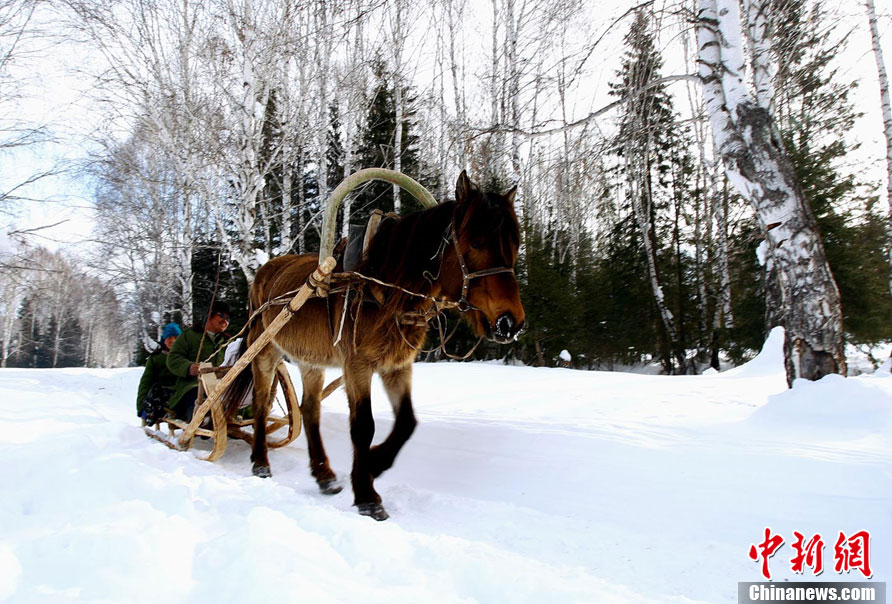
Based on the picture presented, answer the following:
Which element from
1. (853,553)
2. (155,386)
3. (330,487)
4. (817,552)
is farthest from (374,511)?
(155,386)

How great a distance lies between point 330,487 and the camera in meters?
3.68

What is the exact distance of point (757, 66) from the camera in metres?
5.19

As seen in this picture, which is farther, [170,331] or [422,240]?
[170,331]

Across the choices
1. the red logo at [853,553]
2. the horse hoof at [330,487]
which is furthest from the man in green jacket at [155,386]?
the red logo at [853,553]

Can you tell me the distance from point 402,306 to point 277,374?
252cm

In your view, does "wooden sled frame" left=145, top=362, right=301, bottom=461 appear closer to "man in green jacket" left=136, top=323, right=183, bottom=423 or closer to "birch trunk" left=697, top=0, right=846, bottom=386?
"man in green jacket" left=136, top=323, right=183, bottom=423

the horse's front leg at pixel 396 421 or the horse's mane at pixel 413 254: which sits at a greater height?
the horse's mane at pixel 413 254

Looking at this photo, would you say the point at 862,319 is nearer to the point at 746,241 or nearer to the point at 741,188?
the point at 746,241

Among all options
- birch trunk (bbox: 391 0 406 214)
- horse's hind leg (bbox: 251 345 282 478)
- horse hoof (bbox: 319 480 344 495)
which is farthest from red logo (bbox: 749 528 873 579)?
birch trunk (bbox: 391 0 406 214)

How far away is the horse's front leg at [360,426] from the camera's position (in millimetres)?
3119

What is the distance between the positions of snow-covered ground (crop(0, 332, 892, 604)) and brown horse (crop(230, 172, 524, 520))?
439 millimetres

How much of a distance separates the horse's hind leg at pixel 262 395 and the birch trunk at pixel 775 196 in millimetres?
4723

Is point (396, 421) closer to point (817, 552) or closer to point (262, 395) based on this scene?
point (262, 395)

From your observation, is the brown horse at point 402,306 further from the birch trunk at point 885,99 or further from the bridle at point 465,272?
the birch trunk at point 885,99
